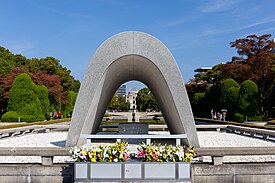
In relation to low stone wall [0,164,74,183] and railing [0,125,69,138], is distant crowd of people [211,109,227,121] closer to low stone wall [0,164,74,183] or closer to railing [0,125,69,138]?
railing [0,125,69,138]

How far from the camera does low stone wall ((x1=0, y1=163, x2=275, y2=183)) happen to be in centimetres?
569

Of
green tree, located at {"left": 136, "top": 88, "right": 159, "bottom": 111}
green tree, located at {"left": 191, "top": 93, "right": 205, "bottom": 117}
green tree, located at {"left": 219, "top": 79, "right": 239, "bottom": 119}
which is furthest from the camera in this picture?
green tree, located at {"left": 136, "top": 88, "right": 159, "bottom": 111}

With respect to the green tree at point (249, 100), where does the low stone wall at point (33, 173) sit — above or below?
below

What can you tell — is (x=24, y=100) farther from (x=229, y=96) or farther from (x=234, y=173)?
(x=234, y=173)

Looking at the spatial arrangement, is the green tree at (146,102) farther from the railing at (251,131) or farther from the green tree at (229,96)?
the railing at (251,131)

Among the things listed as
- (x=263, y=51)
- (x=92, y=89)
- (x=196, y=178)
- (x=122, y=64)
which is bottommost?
(x=196, y=178)

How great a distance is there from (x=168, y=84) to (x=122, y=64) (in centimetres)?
190

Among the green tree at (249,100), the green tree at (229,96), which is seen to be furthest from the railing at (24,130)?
the green tree at (229,96)

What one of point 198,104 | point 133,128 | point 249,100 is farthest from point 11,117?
point 198,104

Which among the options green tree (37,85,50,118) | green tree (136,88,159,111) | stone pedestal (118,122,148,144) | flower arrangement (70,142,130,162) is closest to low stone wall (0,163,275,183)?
flower arrangement (70,142,130,162)

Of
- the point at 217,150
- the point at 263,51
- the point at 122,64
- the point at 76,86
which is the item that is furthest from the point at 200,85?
the point at 217,150

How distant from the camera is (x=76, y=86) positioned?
1929 inches

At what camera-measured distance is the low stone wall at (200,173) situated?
5691 mm

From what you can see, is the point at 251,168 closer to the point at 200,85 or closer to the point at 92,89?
the point at 92,89
